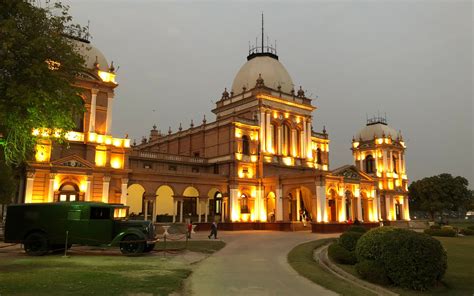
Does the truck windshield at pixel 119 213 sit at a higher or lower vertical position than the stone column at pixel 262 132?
lower

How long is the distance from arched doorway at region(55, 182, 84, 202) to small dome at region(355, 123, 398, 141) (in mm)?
56716

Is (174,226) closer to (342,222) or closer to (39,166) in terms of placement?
(39,166)

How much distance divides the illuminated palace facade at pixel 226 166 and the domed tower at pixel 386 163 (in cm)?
1615

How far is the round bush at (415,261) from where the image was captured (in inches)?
541

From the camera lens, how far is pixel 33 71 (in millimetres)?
15172

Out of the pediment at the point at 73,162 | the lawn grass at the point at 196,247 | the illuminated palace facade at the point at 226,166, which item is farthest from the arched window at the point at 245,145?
the lawn grass at the point at 196,247

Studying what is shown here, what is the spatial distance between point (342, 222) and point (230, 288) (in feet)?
111

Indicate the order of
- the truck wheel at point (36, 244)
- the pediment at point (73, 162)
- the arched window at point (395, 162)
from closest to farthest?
the truck wheel at point (36, 244), the pediment at point (73, 162), the arched window at point (395, 162)

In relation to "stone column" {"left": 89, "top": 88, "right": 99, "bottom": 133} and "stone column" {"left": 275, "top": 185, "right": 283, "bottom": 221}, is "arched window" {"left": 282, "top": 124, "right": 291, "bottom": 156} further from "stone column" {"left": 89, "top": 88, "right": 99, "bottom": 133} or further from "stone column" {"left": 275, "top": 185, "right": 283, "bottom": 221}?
"stone column" {"left": 89, "top": 88, "right": 99, "bottom": 133}

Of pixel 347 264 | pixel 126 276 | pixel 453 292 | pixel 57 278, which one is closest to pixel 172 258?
pixel 126 276

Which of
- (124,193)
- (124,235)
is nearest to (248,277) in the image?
(124,235)

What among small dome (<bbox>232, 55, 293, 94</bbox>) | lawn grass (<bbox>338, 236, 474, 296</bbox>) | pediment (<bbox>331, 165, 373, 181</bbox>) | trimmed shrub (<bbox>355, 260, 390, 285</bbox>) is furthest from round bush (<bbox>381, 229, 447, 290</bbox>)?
small dome (<bbox>232, 55, 293, 94</bbox>)

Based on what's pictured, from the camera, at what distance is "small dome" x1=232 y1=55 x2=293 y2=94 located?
5559cm

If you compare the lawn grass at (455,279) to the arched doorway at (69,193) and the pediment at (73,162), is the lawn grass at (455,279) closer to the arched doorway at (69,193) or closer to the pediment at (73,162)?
the pediment at (73,162)
